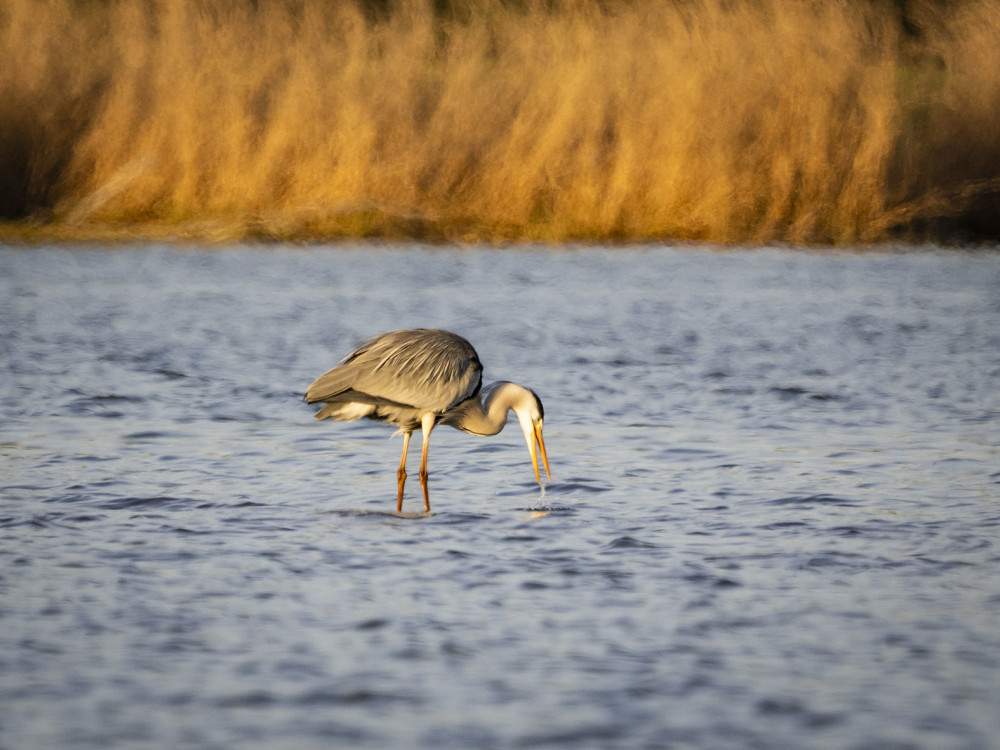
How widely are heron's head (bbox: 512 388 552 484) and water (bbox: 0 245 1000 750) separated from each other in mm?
Result: 136

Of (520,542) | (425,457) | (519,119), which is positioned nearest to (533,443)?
(425,457)

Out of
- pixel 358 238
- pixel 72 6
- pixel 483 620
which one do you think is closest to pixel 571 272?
pixel 358 238

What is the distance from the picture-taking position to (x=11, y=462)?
7.14 m

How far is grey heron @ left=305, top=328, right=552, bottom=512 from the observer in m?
7.17

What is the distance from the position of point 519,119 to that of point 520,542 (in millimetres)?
9849

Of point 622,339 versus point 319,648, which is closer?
point 319,648

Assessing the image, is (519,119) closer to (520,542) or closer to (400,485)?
(400,485)

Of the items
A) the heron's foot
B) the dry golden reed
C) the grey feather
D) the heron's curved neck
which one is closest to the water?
the heron's foot

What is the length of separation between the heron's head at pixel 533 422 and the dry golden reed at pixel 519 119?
26.4 ft

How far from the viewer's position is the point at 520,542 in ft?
19.0

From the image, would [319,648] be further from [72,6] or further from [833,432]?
[72,6]

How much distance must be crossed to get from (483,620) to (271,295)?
8.91m

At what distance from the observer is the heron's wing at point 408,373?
717 centimetres

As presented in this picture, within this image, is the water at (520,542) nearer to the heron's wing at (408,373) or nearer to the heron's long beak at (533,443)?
the heron's long beak at (533,443)
